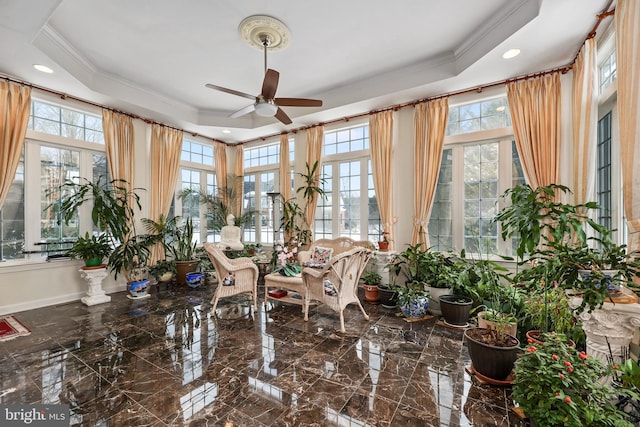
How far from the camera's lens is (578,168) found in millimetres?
3223

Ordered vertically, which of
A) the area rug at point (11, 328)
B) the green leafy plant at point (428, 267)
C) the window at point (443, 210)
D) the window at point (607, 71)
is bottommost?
the area rug at point (11, 328)

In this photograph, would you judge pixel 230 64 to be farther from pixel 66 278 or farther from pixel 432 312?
pixel 432 312

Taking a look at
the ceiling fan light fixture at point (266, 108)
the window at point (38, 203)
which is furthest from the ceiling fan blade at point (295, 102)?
the window at point (38, 203)

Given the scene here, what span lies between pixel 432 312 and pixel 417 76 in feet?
11.1

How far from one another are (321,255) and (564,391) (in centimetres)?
337

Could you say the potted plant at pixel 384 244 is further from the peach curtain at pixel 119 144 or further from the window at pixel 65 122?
the window at pixel 65 122

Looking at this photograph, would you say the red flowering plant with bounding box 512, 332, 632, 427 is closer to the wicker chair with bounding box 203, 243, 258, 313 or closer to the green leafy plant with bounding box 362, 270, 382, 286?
the green leafy plant with bounding box 362, 270, 382, 286

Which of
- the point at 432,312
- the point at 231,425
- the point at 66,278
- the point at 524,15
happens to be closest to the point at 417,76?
the point at 524,15

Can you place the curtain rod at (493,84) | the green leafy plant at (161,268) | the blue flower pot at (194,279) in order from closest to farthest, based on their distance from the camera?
the curtain rod at (493,84) < the green leafy plant at (161,268) < the blue flower pot at (194,279)

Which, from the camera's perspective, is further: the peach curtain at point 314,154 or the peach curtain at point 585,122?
the peach curtain at point 314,154

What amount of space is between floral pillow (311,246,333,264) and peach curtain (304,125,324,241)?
0.95 meters

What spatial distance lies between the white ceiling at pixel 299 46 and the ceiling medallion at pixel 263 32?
6 cm

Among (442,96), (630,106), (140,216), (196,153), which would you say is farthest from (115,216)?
(630,106)

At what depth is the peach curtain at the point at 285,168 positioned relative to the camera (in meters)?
6.01
